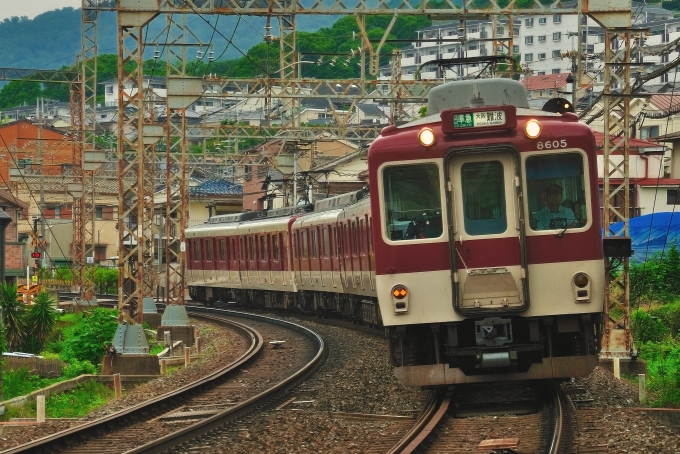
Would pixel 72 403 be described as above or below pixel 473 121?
below

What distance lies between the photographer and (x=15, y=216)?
2467 inches

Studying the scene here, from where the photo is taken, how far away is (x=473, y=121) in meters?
10.9

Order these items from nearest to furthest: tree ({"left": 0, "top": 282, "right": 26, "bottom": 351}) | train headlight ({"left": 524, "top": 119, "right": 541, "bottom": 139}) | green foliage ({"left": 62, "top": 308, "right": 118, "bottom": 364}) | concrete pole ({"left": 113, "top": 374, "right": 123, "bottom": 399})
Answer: train headlight ({"left": 524, "top": 119, "right": 541, "bottom": 139}) < concrete pole ({"left": 113, "top": 374, "right": 123, "bottom": 399}) < green foliage ({"left": 62, "top": 308, "right": 118, "bottom": 364}) < tree ({"left": 0, "top": 282, "right": 26, "bottom": 351})

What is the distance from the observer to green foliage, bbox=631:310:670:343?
68.0 ft

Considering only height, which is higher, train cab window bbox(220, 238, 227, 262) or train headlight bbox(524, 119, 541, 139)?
train cab window bbox(220, 238, 227, 262)

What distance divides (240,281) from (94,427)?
24682mm

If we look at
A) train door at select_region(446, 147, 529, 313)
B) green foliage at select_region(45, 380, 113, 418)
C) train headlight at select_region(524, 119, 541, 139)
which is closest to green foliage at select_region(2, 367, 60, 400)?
green foliage at select_region(45, 380, 113, 418)

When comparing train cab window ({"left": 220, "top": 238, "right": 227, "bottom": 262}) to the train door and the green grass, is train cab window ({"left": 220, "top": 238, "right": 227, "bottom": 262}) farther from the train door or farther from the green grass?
the train door

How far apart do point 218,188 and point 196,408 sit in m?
59.6

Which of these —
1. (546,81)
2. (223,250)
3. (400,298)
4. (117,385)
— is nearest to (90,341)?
(117,385)

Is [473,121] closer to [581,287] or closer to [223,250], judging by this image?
[581,287]

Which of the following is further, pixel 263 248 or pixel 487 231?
pixel 263 248

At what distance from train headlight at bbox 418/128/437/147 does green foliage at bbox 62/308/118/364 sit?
37.1 ft

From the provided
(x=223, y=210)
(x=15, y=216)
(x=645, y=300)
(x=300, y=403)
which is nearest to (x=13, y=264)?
(x=15, y=216)
